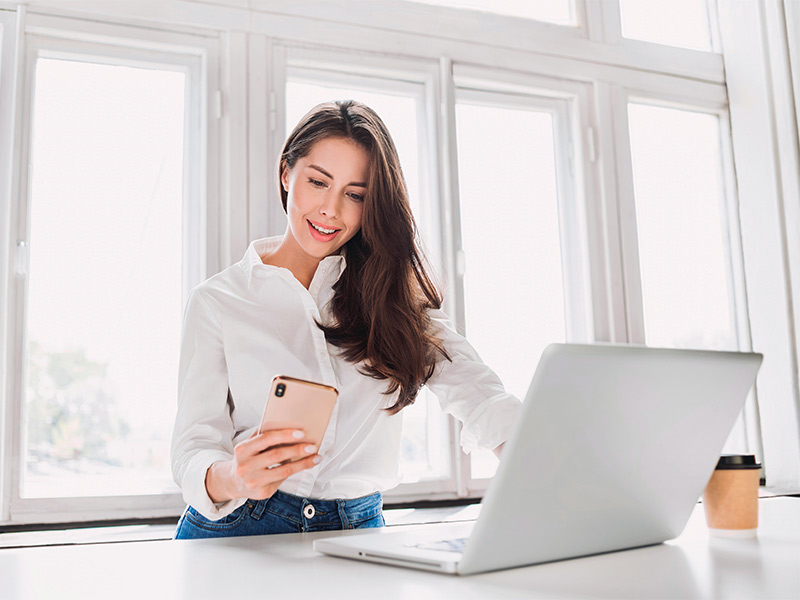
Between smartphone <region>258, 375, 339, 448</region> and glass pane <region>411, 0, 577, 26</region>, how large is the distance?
84.3 inches

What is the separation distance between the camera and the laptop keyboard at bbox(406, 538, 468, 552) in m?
0.76

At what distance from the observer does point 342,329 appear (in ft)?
4.62

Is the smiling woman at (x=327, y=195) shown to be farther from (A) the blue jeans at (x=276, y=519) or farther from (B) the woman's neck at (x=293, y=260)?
(A) the blue jeans at (x=276, y=519)

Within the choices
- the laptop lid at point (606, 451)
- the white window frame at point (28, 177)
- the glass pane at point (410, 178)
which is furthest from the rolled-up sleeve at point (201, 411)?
the glass pane at point (410, 178)

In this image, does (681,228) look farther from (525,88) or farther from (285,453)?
(285,453)

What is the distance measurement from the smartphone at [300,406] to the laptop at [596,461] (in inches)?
5.0

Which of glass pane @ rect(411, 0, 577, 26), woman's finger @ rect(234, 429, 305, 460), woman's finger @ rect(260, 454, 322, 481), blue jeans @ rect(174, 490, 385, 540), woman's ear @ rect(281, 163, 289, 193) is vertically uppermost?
glass pane @ rect(411, 0, 577, 26)

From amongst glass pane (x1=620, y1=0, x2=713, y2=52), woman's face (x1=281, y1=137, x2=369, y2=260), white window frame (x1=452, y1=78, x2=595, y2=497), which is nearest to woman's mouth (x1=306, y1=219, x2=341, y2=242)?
woman's face (x1=281, y1=137, x2=369, y2=260)

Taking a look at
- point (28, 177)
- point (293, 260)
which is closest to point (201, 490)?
point (293, 260)

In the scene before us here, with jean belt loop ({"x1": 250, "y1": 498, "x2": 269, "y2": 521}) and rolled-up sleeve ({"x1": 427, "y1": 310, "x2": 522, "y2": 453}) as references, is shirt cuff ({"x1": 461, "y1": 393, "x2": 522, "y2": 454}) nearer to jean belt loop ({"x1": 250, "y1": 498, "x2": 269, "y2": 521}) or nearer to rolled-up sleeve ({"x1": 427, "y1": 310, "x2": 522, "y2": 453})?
rolled-up sleeve ({"x1": 427, "y1": 310, "x2": 522, "y2": 453})

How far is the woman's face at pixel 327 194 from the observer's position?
4.70 feet

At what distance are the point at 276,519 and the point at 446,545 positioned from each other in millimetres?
539

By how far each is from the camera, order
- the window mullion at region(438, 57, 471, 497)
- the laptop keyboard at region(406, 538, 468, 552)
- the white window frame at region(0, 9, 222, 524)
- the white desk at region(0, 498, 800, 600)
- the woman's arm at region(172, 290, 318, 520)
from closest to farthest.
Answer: the white desk at region(0, 498, 800, 600), the laptop keyboard at region(406, 538, 468, 552), the woman's arm at region(172, 290, 318, 520), the white window frame at region(0, 9, 222, 524), the window mullion at region(438, 57, 471, 497)

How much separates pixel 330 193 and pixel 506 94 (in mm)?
1408
